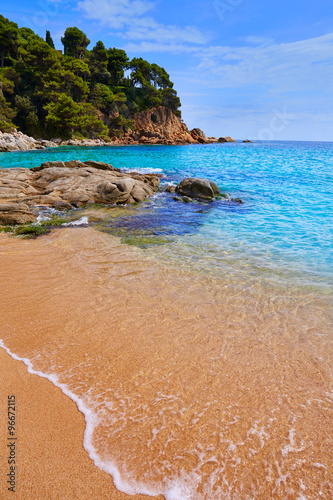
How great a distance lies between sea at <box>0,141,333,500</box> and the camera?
2467 mm

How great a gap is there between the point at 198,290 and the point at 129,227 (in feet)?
17.5

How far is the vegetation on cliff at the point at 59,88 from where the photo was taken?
64.8m

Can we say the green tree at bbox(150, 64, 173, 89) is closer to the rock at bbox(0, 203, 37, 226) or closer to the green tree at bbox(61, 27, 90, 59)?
the green tree at bbox(61, 27, 90, 59)

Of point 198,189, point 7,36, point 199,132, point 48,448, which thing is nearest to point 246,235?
point 198,189

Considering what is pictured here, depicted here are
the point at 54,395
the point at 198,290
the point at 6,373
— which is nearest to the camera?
the point at 54,395

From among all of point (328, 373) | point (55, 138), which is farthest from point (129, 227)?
point (55, 138)

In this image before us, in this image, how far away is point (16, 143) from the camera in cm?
5212

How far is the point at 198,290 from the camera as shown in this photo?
5688mm

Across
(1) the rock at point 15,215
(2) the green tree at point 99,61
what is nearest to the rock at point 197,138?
(2) the green tree at point 99,61

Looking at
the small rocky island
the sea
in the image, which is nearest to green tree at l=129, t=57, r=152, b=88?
the small rocky island

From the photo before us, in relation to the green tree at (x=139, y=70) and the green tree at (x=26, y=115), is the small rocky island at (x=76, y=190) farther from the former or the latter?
the green tree at (x=139, y=70)

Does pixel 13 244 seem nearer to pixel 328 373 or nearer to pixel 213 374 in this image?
pixel 213 374

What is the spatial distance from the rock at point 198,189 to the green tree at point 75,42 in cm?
9296

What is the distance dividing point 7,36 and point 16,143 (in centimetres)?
3850
